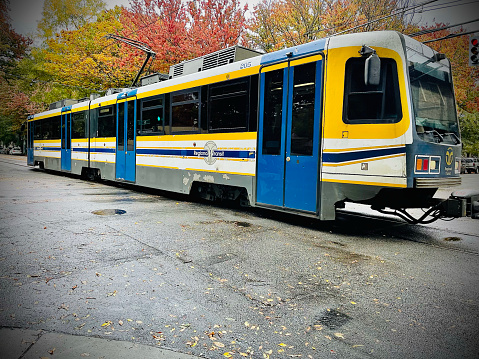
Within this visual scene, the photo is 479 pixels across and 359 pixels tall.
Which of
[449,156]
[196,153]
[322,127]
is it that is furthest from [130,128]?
[449,156]

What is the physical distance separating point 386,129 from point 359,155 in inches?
24.1

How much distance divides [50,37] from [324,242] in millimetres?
29666

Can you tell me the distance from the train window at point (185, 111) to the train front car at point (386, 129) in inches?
160

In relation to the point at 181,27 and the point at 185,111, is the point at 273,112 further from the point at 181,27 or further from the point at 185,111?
the point at 181,27

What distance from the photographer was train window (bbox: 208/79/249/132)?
816 cm

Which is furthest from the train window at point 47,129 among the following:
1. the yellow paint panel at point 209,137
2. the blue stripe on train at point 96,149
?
the yellow paint panel at point 209,137

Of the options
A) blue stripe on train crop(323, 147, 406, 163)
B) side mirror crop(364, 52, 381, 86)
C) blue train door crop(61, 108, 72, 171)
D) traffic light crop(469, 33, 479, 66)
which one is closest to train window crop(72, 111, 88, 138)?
blue train door crop(61, 108, 72, 171)

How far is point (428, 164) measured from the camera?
6016 mm

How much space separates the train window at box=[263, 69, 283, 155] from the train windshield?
2481mm

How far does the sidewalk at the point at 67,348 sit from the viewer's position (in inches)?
104

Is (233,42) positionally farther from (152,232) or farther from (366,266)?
(366,266)

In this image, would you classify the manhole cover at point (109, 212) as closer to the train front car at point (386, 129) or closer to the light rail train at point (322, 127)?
the light rail train at point (322, 127)

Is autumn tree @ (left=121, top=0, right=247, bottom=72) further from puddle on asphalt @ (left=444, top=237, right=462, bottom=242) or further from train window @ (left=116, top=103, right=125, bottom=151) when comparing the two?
puddle on asphalt @ (left=444, top=237, right=462, bottom=242)

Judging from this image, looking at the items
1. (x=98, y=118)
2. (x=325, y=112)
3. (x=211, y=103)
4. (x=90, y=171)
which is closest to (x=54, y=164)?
(x=90, y=171)
